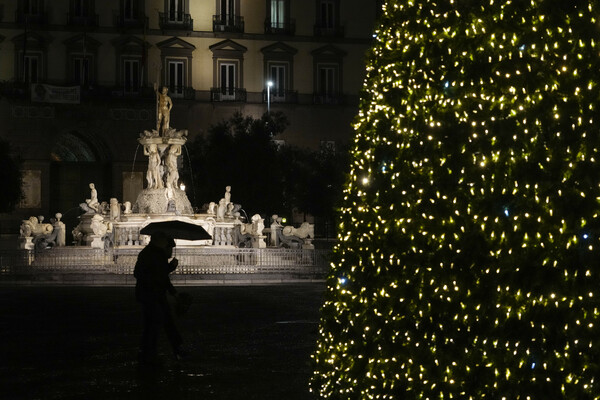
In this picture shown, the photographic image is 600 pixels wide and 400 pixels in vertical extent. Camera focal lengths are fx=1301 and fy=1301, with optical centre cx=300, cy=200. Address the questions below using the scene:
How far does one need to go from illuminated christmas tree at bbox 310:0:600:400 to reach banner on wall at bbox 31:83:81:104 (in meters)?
52.1

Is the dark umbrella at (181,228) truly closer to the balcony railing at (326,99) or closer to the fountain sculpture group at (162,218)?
the fountain sculpture group at (162,218)

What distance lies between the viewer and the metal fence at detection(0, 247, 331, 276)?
30656 mm

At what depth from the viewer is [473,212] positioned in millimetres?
5785

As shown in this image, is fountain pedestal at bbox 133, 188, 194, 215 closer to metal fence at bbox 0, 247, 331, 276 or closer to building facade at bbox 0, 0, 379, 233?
metal fence at bbox 0, 247, 331, 276

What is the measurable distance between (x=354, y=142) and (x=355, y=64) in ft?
188

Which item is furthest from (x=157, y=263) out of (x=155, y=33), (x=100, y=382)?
(x=155, y=33)

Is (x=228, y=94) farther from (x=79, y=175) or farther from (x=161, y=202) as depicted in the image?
(x=161, y=202)

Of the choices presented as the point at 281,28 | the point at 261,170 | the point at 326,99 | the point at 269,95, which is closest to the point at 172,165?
the point at 261,170

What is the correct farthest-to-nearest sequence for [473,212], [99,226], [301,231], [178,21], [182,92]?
[178,21] → [182,92] → [301,231] → [99,226] → [473,212]

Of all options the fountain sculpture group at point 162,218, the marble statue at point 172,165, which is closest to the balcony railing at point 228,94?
the fountain sculpture group at point 162,218

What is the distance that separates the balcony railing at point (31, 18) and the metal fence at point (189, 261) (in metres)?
27.6

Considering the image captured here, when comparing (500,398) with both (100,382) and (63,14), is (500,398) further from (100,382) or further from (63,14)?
(63,14)

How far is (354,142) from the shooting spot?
21.4 feet

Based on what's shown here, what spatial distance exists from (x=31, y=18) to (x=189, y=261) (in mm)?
30001
